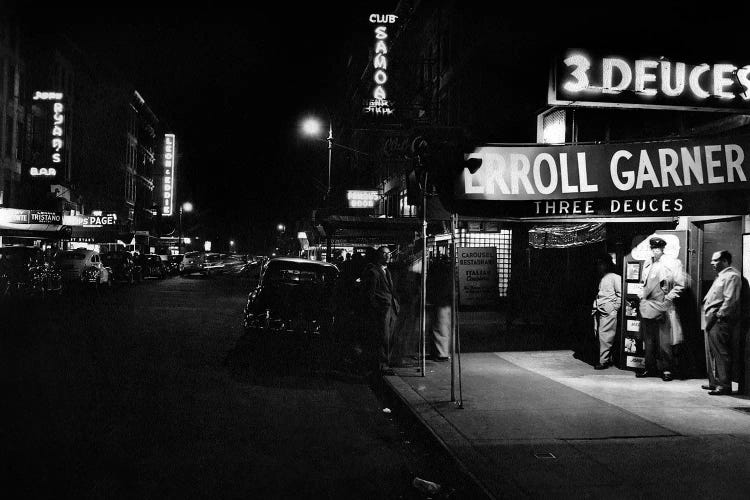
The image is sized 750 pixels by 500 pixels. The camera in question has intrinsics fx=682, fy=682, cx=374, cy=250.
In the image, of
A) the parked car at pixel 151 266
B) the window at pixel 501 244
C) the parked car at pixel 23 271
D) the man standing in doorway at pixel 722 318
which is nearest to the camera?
the man standing in doorway at pixel 722 318

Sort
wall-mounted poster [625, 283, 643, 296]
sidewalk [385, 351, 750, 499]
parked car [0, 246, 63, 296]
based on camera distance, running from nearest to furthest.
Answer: sidewalk [385, 351, 750, 499] < wall-mounted poster [625, 283, 643, 296] < parked car [0, 246, 63, 296]

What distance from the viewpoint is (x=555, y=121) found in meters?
14.2

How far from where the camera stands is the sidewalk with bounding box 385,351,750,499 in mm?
5057

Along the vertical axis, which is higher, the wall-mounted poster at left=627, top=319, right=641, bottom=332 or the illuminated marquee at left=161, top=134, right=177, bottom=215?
the illuminated marquee at left=161, top=134, right=177, bottom=215

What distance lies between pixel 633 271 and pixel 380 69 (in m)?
18.1

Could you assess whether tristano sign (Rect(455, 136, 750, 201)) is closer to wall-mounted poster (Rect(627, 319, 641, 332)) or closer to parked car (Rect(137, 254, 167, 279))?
wall-mounted poster (Rect(627, 319, 641, 332))

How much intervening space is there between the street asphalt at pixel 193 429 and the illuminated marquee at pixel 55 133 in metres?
30.1

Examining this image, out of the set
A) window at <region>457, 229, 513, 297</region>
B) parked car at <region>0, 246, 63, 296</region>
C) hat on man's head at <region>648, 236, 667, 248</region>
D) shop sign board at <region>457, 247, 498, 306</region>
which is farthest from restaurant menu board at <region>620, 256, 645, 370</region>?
parked car at <region>0, 246, 63, 296</region>

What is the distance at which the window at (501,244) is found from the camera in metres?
18.3

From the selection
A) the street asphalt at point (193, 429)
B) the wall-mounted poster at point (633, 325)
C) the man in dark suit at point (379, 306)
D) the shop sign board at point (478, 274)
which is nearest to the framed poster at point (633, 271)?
the wall-mounted poster at point (633, 325)

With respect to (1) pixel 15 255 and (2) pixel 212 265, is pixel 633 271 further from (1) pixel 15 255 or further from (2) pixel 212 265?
(2) pixel 212 265

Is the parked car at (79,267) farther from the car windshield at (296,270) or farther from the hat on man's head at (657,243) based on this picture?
the hat on man's head at (657,243)

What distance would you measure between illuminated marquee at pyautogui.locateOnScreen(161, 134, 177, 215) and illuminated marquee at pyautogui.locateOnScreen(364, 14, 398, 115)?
49324mm

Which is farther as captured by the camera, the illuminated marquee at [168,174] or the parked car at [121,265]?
the illuminated marquee at [168,174]
